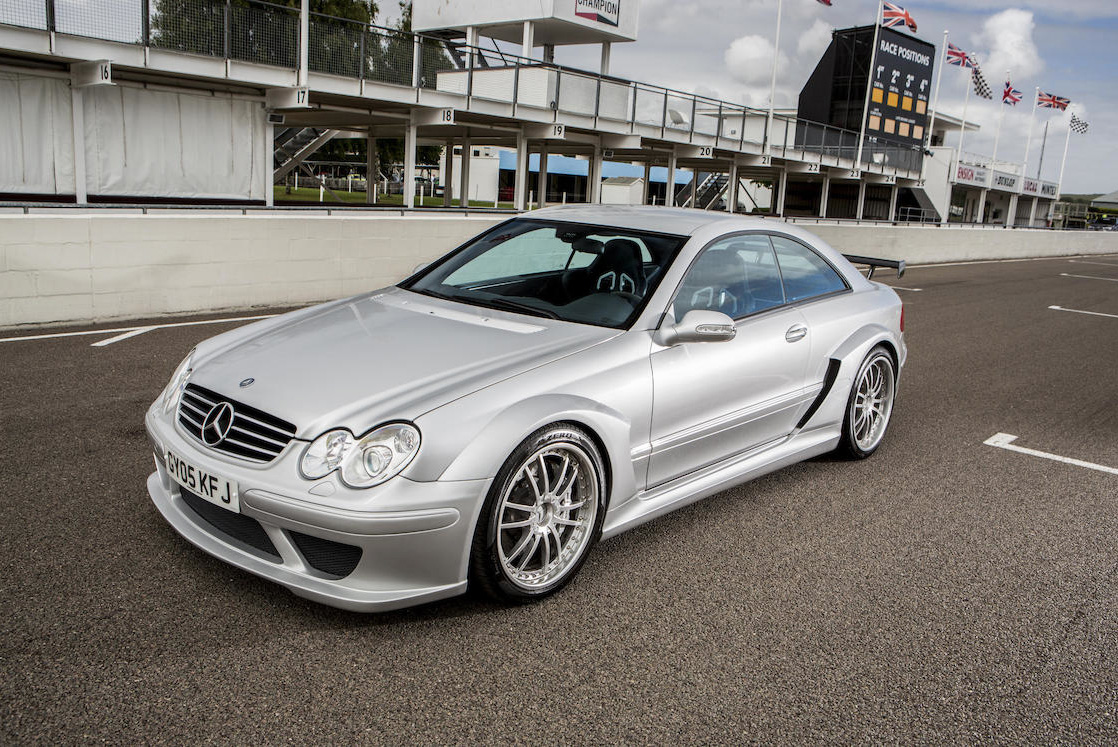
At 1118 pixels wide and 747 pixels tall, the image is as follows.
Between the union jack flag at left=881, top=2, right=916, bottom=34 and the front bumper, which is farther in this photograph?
the union jack flag at left=881, top=2, right=916, bottom=34

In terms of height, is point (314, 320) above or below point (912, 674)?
above

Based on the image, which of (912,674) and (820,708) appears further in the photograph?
(912,674)

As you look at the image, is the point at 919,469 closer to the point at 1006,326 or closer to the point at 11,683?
the point at 11,683

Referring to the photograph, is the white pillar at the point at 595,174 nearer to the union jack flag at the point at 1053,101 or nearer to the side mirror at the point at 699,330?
the side mirror at the point at 699,330

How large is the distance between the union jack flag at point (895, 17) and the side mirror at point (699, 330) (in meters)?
33.7

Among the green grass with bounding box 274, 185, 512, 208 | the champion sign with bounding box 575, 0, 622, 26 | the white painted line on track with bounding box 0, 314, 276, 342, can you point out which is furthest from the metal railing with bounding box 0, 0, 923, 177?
the green grass with bounding box 274, 185, 512, 208

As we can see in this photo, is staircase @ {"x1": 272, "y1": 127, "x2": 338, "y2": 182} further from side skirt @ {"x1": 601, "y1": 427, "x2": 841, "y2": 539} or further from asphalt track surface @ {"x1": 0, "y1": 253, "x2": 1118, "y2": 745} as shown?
side skirt @ {"x1": 601, "y1": 427, "x2": 841, "y2": 539}

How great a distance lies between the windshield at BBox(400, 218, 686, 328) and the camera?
13.5ft

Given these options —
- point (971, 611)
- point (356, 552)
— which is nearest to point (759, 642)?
point (971, 611)

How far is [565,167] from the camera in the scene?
179 feet

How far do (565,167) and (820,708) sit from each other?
53518 mm

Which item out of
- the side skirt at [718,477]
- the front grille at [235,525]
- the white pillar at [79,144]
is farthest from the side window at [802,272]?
the white pillar at [79,144]

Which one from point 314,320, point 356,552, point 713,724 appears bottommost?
point 713,724

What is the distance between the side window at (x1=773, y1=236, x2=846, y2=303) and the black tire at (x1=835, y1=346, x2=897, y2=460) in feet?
1.55
